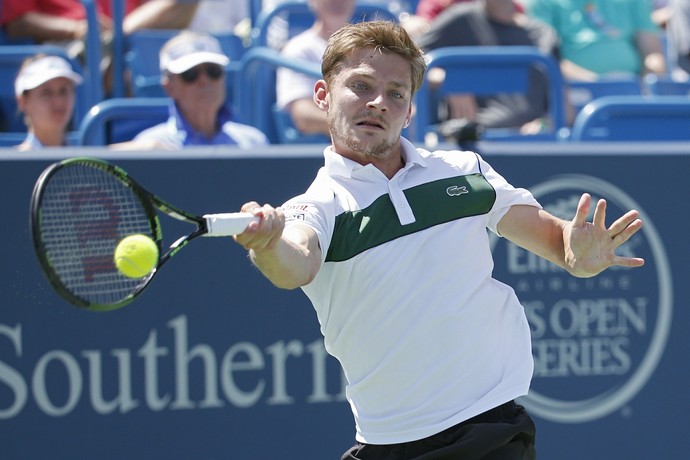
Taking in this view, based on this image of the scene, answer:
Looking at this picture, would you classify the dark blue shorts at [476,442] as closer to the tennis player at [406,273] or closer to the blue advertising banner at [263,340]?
the tennis player at [406,273]

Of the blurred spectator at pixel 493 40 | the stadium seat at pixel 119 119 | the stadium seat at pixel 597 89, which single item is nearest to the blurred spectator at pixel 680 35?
the stadium seat at pixel 597 89

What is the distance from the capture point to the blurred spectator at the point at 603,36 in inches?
297

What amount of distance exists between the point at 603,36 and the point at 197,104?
3.07 metres

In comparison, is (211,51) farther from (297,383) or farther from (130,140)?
(297,383)

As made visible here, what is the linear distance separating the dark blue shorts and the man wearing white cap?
2716 mm

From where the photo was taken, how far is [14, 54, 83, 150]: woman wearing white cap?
569 cm

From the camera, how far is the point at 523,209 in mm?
3354

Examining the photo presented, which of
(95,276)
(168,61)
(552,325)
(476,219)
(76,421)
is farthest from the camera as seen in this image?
(168,61)

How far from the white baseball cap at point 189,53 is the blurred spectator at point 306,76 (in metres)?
0.43

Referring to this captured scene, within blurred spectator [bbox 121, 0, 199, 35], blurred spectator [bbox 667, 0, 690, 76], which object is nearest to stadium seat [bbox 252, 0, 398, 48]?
blurred spectator [bbox 121, 0, 199, 35]

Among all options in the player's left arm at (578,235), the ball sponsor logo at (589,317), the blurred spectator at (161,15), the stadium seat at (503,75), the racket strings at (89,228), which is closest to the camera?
the racket strings at (89,228)

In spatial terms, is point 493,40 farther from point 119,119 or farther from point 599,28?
point 119,119

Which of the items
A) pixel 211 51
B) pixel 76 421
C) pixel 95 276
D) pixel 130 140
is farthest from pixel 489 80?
pixel 95 276

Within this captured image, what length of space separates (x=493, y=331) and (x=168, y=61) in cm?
321
